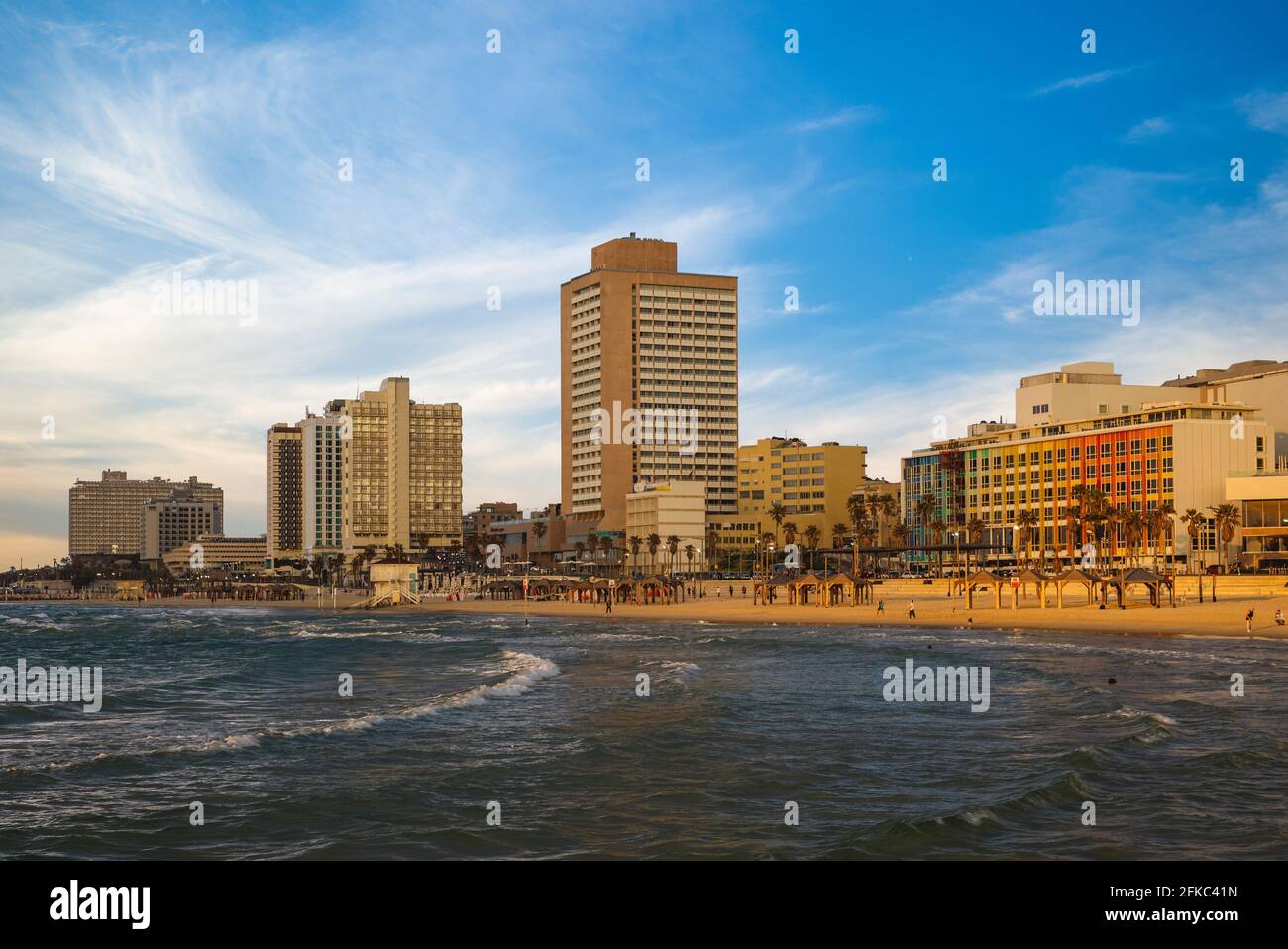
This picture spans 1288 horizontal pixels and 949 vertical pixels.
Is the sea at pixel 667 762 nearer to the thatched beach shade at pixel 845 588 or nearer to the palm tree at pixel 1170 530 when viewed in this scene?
the thatched beach shade at pixel 845 588

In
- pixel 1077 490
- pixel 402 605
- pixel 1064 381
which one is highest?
pixel 1064 381

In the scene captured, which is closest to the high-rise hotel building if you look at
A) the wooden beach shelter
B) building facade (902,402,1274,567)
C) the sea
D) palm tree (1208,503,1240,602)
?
building facade (902,402,1274,567)

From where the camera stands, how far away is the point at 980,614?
90.7 metres

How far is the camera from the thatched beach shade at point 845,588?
104125 mm

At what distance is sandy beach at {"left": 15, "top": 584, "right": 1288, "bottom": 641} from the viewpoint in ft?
244

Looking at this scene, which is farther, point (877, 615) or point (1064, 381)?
point (1064, 381)

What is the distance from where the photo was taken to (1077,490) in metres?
130

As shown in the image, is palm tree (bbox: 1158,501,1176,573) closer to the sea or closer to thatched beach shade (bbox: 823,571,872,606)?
thatched beach shade (bbox: 823,571,872,606)

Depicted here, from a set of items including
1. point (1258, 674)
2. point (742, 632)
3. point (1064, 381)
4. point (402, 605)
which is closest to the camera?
point (1258, 674)

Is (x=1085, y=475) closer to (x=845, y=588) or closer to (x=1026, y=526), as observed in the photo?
(x=1026, y=526)

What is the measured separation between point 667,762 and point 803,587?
284 ft
